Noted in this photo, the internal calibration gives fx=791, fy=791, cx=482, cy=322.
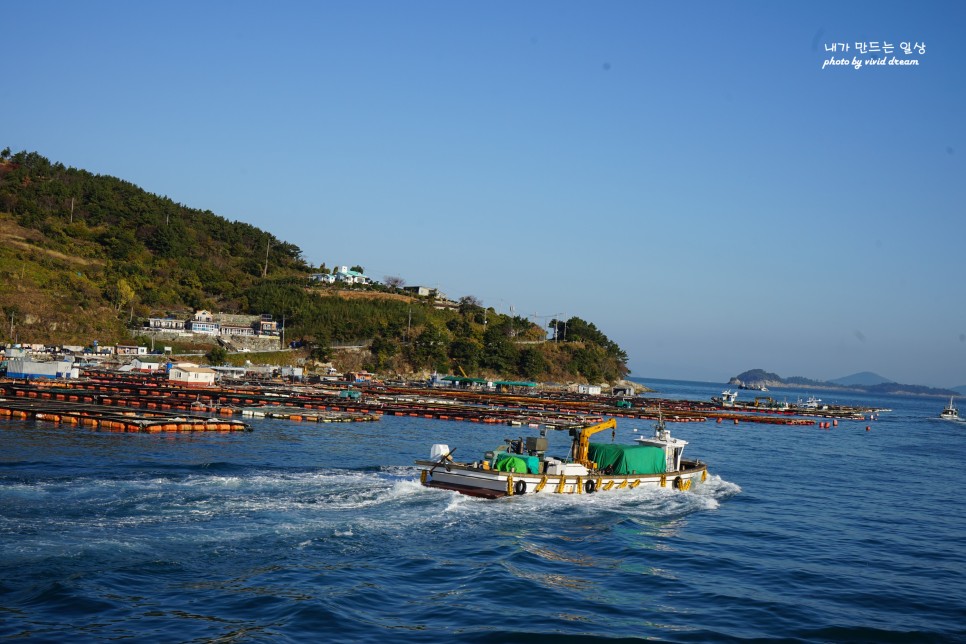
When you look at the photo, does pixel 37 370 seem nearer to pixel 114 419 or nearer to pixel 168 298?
pixel 114 419

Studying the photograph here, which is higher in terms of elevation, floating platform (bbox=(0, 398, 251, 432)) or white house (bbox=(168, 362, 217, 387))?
white house (bbox=(168, 362, 217, 387))

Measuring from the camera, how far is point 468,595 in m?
22.0

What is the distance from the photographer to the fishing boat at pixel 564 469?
34094 mm

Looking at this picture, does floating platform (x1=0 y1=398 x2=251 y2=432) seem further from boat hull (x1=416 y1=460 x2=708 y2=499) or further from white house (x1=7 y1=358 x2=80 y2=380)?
white house (x1=7 y1=358 x2=80 y2=380)

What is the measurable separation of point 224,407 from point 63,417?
16825 mm

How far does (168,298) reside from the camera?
518 feet

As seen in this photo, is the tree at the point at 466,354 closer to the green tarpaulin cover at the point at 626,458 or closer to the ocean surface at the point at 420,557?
the ocean surface at the point at 420,557

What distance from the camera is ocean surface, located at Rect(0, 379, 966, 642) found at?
19.3 m

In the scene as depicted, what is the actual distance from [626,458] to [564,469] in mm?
4315

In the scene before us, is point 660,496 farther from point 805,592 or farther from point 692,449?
point 692,449

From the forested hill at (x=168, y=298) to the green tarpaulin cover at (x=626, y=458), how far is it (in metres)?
113

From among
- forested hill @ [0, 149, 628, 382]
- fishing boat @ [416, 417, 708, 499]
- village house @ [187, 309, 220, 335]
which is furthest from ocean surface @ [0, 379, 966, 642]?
village house @ [187, 309, 220, 335]

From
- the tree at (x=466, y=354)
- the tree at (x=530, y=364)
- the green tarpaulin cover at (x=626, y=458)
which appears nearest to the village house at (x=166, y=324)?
the tree at (x=466, y=354)

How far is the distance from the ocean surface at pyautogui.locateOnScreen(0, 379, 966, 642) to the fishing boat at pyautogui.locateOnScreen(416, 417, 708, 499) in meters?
0.69
